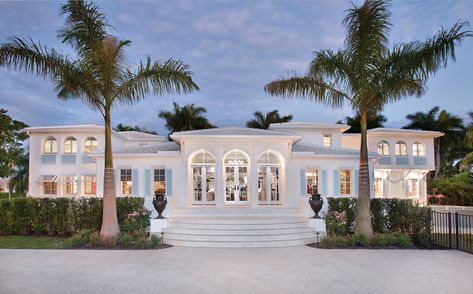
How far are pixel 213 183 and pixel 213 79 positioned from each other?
55.8 feet

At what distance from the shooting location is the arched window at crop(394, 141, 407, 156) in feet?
95.9

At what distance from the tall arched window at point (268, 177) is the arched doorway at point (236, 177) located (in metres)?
0.74

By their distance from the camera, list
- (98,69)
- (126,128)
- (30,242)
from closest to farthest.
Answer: (98,69) → (30,242) → (126,128)

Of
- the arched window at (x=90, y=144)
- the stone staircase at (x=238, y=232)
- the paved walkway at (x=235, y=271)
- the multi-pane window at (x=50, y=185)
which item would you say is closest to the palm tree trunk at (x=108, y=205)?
the paved walkway at (x=235, y=271)

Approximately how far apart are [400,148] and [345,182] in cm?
1227

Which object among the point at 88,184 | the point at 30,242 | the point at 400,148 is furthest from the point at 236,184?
the point at 400,148

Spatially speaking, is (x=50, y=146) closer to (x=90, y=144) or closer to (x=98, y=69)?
(x=90, y=144)

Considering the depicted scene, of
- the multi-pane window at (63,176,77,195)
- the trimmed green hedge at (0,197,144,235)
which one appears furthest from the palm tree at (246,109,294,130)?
the trimmed green hedge at (0,197,144,235)

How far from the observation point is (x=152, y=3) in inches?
712

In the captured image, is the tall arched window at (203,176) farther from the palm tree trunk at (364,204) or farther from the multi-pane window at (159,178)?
the palm tree trunk at (364,204)

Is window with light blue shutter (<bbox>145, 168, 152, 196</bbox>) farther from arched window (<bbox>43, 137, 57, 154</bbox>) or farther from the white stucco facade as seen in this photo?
arched window (<bbox>43, 137, 57, 154</bbox>)

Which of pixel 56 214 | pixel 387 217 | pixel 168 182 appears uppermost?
pixel 168 182

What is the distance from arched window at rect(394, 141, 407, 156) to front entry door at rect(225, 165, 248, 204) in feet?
52.1

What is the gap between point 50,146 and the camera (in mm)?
26406
